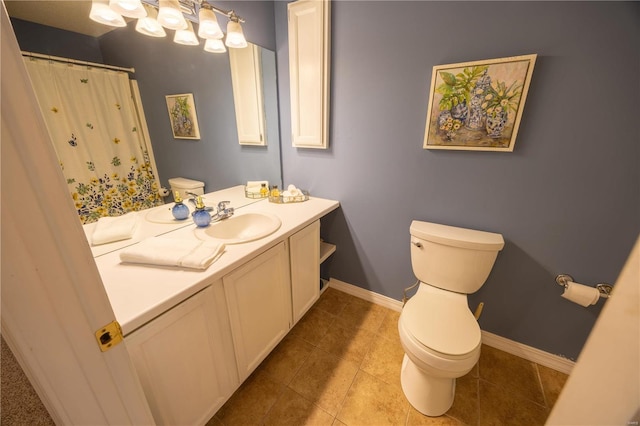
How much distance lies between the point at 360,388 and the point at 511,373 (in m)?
0.91

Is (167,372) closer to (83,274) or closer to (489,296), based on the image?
(83,274)

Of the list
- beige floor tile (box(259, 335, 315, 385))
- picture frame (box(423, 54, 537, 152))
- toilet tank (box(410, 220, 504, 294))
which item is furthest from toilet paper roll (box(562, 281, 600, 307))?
beige floor tile (box(259, 335, 315, 385))

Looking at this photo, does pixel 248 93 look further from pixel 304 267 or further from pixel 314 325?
pixel 314 325

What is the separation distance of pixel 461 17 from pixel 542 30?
35 cm

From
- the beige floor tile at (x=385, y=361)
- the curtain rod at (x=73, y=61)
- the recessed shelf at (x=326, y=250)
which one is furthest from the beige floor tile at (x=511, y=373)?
the curtain rod at (x=73, y=61)

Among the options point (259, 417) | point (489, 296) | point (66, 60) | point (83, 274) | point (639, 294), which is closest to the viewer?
point (639, 294)

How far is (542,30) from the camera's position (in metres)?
1.04

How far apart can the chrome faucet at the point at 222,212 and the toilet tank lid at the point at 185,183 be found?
0.16 metres

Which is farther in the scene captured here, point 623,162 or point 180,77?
point 180,77

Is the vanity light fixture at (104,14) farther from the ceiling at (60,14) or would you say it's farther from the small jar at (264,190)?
the small jar at (264,190)

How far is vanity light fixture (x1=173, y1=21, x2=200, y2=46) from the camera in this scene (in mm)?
1179

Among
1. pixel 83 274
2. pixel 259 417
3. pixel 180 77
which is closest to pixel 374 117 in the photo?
pixel 180 77

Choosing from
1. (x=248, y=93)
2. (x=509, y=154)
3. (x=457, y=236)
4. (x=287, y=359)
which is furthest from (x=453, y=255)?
(x=248, y=93)

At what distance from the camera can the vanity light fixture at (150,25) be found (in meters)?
1.02
